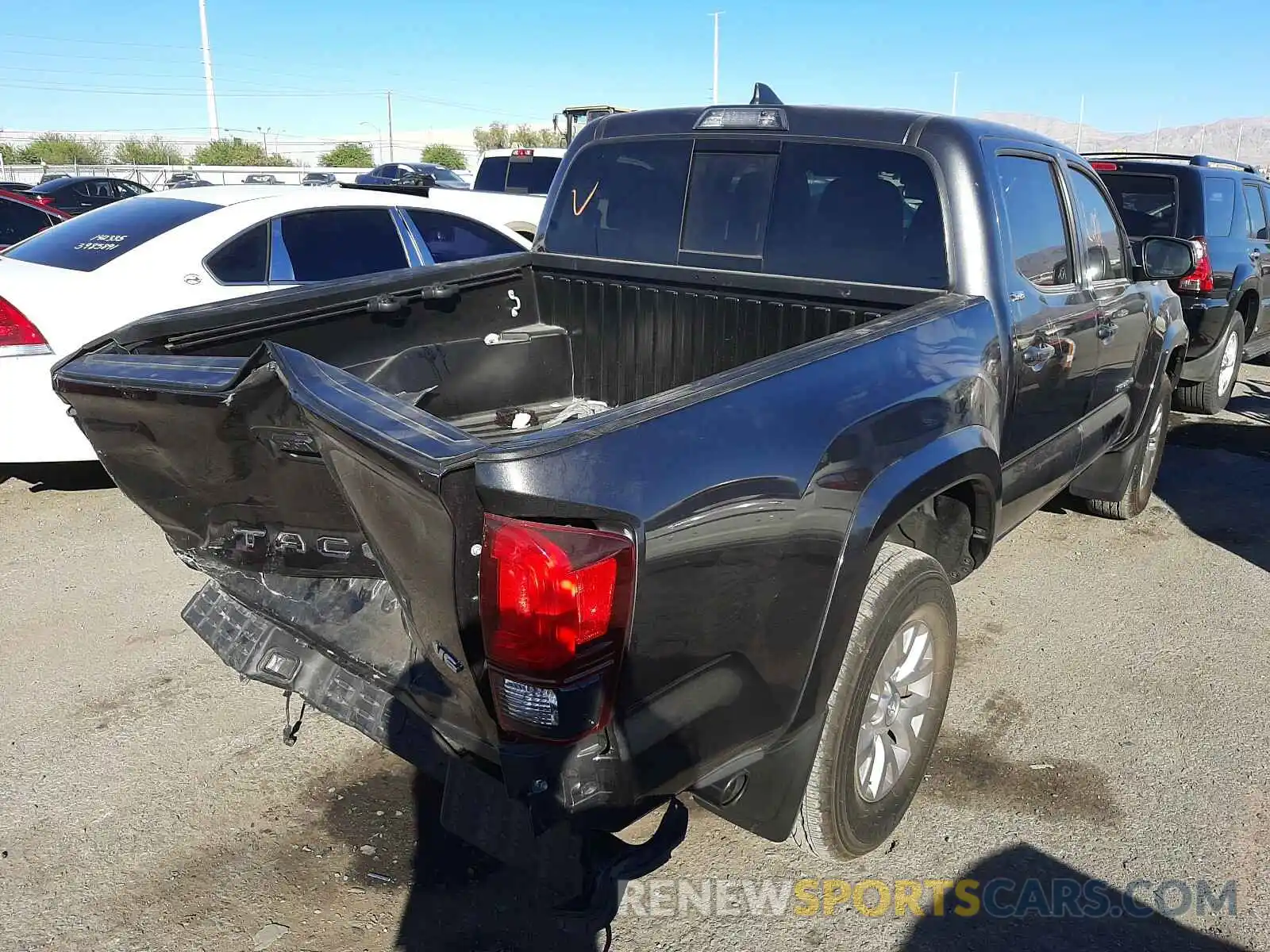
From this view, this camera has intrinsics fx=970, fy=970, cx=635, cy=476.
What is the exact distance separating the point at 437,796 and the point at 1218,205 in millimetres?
7571

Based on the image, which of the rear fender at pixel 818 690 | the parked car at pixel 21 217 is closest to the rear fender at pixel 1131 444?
the rear fender at pixel 818 690

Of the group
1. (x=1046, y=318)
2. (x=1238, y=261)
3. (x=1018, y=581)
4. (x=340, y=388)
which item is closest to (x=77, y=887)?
Answer: (x=340, y=388)

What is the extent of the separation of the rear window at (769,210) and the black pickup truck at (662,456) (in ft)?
0.04

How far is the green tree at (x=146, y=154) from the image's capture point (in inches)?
2248

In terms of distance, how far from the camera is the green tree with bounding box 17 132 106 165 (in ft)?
174

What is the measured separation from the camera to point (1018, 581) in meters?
4.91

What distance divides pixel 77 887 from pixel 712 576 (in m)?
2.07

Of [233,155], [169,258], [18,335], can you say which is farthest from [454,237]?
[233,155]

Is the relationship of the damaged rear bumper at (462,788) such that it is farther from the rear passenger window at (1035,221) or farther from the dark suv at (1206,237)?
the dark suv at (1206,237)

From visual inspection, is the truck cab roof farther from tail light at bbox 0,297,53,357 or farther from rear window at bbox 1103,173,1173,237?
rear window at bbox 1103,173,1173,237

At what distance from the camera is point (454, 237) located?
7.21m

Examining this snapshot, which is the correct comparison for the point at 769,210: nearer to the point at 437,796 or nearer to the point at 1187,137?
the point at 437,796

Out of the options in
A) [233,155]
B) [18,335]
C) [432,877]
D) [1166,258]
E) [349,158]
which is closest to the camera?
[432,877]

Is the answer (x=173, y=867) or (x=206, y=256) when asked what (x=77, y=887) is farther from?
(x=206, y=256)
